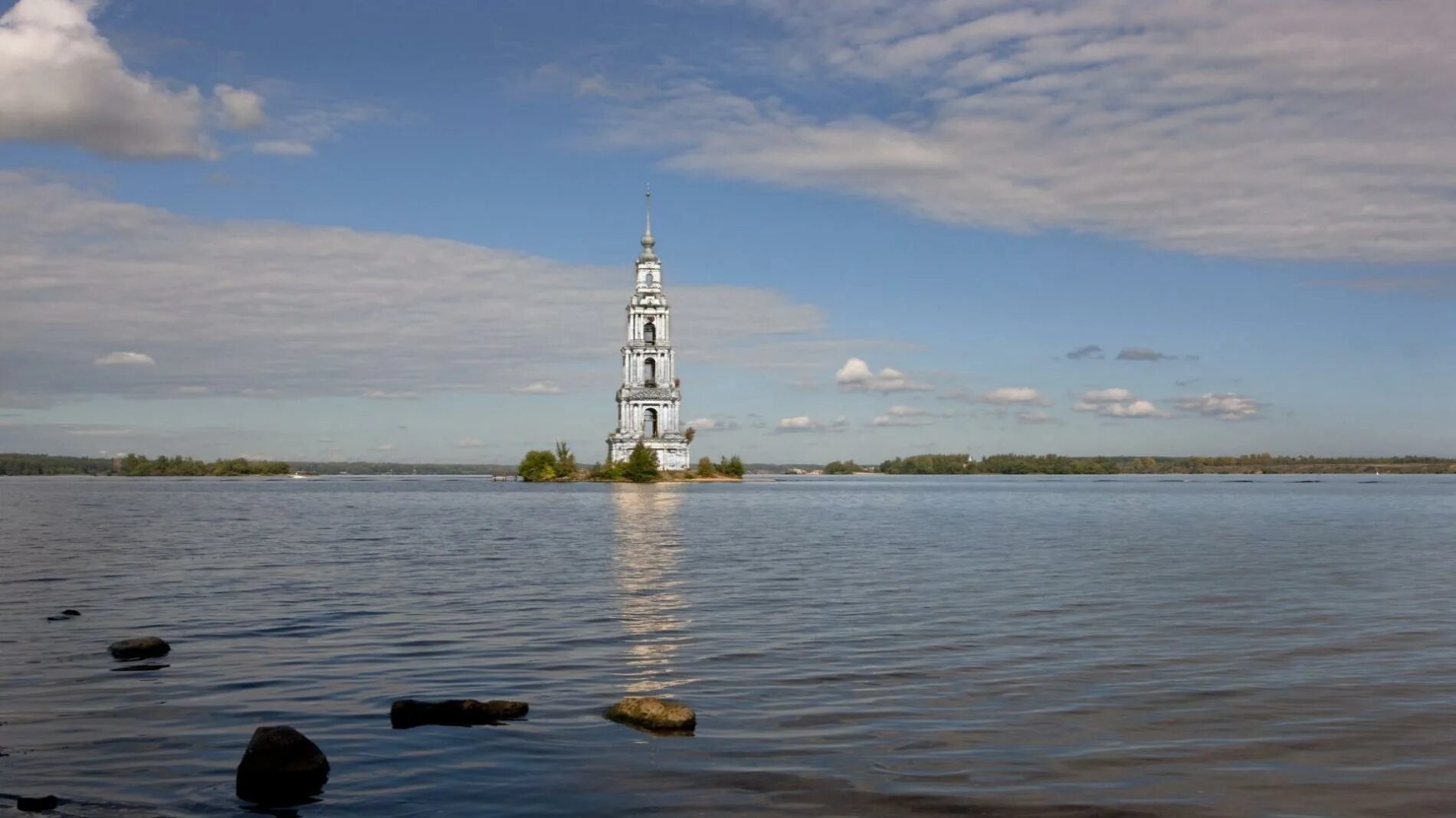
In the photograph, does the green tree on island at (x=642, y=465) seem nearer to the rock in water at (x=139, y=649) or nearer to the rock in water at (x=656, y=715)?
the rock in water at (x=139, y=649)

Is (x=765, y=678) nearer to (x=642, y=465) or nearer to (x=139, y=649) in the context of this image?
(x=139, y=649)

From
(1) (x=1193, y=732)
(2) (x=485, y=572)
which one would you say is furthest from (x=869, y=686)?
(2) (x=485, y=572)

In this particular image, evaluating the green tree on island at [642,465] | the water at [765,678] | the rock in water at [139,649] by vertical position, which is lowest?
the water at [765,678]

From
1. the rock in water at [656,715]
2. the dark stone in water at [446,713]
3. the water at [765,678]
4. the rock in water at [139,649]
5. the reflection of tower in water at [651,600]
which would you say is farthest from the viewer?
the rock in water at [139,649]

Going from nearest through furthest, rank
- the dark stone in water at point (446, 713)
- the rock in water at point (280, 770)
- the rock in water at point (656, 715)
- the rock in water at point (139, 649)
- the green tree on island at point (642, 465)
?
the rock in water at point (280, 770), the rock in water at point (656, 715), the dark stone in water at point (446, 713), the rock in water at point (139, 649), the green tree on island at point (642, 465)

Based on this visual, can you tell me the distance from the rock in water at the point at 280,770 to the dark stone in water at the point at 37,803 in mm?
1963

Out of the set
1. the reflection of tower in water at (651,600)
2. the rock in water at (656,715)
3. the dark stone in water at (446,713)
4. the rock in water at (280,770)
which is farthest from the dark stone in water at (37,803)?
the reflection of tower in water at (651,600)

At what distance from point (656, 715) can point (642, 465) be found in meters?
174

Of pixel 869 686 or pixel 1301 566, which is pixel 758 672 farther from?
pixel 1301 566

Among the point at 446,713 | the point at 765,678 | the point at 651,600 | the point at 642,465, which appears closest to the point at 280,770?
the point at 446,713

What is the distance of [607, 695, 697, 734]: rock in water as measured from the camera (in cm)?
1791

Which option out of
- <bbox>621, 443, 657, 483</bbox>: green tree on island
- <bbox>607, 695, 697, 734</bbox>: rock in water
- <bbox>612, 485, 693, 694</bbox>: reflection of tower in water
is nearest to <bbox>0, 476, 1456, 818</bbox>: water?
<bbox>612, 485, 693, 694</bbox>: reflection of tower in water

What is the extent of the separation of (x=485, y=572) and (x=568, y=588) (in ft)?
21.1

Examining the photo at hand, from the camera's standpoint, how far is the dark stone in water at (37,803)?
44.9 feet
